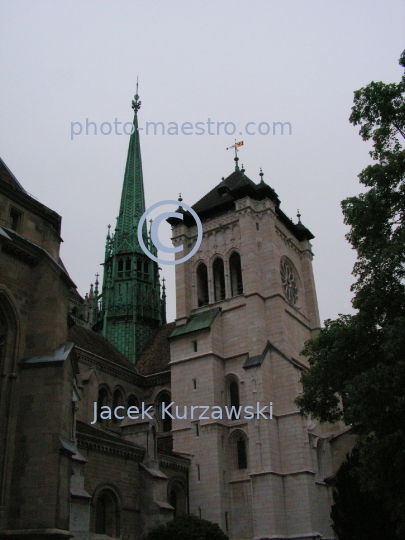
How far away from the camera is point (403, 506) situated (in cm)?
1424

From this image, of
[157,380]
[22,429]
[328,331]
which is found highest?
[157,380]

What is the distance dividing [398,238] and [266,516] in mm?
17805

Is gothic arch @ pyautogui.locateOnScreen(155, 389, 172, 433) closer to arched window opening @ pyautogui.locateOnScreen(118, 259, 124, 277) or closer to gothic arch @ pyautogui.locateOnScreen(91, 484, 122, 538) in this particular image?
arched window opening @ pyautogui.locateOnScreen(118, 259, 124, 277)

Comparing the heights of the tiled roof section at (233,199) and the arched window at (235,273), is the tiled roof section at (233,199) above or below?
above

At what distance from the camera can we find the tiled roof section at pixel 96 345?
33781 millimetres

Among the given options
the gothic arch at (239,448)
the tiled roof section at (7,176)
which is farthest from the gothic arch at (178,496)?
the tiled roof section at (7,176)

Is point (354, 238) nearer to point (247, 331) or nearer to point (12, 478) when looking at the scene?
point (12, 478)

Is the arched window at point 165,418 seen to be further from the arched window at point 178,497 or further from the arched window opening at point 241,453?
the arched window at point 178,497

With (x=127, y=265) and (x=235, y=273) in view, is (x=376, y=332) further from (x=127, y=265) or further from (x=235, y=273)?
(x=127, y=265)

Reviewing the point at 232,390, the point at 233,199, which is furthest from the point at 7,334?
the point at 233,199

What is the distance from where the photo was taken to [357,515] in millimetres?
24281

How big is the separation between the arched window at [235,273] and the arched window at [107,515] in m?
16.1

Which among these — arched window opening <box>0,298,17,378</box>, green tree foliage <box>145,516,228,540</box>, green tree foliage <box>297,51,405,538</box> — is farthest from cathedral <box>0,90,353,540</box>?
green tree foliage <box>297,51,405,538</box>

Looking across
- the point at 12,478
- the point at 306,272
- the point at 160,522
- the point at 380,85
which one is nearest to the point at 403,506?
the point at 12,478
